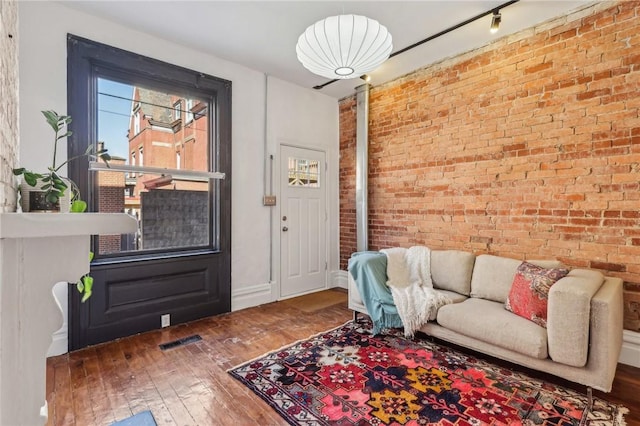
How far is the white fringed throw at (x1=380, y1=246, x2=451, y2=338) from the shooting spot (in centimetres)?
278

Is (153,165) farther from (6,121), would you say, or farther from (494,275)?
(494,275)

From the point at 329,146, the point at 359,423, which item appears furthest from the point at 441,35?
the point at 359,423

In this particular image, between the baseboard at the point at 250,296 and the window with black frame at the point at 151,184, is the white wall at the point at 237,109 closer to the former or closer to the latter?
the baseboard at the point at 250,296

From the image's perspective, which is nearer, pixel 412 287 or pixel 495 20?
pixel 495 20

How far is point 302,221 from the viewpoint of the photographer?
15.1 ft

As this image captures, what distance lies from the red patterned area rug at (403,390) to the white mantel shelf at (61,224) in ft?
5.34

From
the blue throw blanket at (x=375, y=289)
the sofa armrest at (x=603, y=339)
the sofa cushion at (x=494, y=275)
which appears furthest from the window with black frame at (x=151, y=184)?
the sofa armrest at (x=603, y=339)

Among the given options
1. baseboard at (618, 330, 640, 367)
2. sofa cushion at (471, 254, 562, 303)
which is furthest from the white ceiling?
baseboard at (618, 330, 640, 367)

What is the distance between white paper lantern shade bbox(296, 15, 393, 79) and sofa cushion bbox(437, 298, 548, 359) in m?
2.18

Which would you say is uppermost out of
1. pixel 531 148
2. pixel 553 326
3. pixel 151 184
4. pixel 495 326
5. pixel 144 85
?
pixel 144 85

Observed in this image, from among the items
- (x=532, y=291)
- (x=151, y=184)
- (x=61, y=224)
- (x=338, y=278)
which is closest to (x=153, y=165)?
(x=151, y=184)

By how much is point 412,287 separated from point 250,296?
2049 mm

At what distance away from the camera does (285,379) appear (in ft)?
7.47

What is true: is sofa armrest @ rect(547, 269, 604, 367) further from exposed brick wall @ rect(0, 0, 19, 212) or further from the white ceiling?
exposed brick wall @ rect(0, 0, 19, 212)
